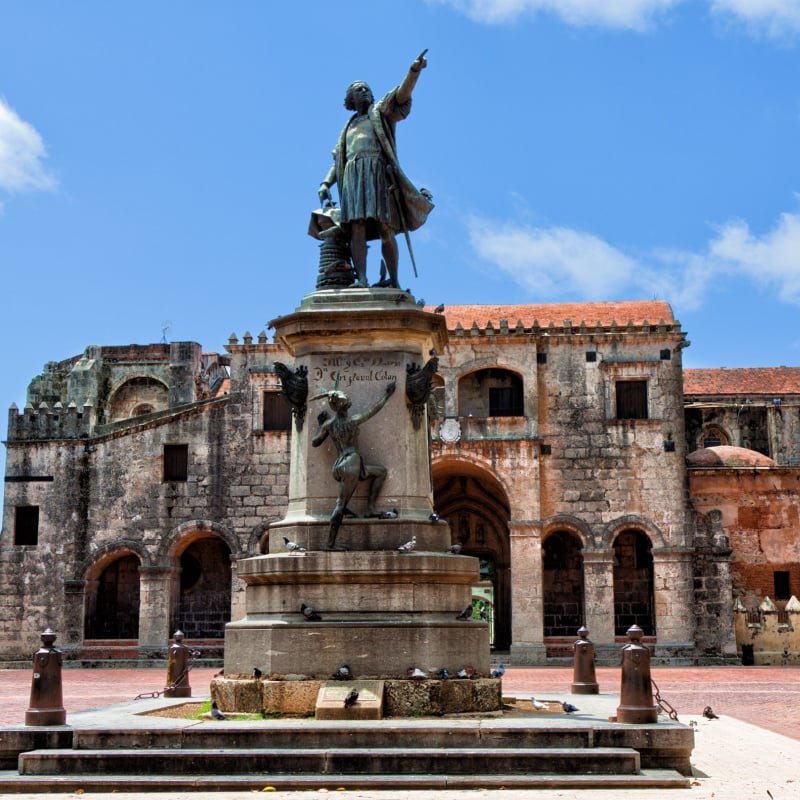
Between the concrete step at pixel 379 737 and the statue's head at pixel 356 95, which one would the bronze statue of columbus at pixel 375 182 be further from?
the concrete step at pixel 379 737

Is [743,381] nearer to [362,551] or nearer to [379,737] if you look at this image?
[362,551]

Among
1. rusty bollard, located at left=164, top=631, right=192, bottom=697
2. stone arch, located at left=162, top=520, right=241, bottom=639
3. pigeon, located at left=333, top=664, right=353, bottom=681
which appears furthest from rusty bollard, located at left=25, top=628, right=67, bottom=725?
stone arch, located at left=162, top=520, right=241, bottom=639

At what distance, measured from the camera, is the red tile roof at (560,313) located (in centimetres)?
3847

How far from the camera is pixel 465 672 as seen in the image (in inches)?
448

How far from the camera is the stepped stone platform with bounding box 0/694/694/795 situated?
9547 mm

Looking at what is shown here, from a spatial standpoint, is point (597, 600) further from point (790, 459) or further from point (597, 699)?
point (597, 699)

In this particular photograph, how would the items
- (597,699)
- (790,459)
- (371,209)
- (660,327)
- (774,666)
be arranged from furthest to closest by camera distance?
(790,459), (660,327), (774,666), (597,699), (371,209)

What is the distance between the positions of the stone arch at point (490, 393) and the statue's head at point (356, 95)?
879 inches

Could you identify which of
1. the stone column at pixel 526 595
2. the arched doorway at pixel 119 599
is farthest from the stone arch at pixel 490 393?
the arched doorway at pixel 119 599

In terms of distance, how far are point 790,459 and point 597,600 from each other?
14.3m

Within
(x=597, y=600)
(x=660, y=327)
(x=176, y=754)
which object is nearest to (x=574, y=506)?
(x=597, y=600)

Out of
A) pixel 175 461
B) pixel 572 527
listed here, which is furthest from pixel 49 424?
pixel 572 527

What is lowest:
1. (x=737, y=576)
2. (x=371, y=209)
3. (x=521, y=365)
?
(x=737, y=576)

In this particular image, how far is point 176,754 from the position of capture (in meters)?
9.91
